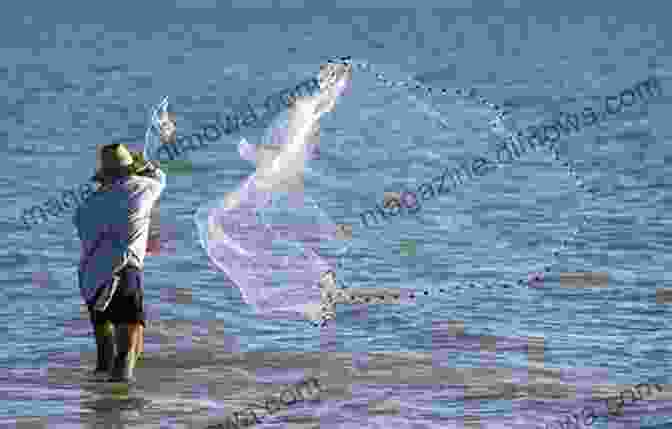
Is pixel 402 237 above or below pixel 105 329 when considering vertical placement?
above

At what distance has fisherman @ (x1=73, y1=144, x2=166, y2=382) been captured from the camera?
12125 millimetres

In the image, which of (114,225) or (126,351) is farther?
(126,351)

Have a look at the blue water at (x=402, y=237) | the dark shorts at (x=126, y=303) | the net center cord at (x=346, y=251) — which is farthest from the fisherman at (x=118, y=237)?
the blue water at (x=402, y=237)

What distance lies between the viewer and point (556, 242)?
20.1 metres

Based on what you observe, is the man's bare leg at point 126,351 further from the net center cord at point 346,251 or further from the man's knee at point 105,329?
the net center cord at point 346,251

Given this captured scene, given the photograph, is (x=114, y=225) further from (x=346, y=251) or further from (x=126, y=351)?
(x=346, y=251)

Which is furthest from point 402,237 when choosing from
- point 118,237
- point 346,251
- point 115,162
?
point 115,162

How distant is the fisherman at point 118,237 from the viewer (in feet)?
39.8

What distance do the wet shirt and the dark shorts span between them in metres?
0.09

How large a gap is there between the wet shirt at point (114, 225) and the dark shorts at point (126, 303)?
9 centimetres

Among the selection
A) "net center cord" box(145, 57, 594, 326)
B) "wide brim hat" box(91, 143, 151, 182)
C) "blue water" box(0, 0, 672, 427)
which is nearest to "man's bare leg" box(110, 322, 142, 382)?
"blue water" box(0, 0, 672, 427)

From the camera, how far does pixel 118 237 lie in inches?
480

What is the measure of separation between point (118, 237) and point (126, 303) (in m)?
0.47

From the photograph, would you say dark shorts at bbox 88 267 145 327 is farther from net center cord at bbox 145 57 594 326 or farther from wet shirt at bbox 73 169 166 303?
net center cord at bbox 145 57 594 326
